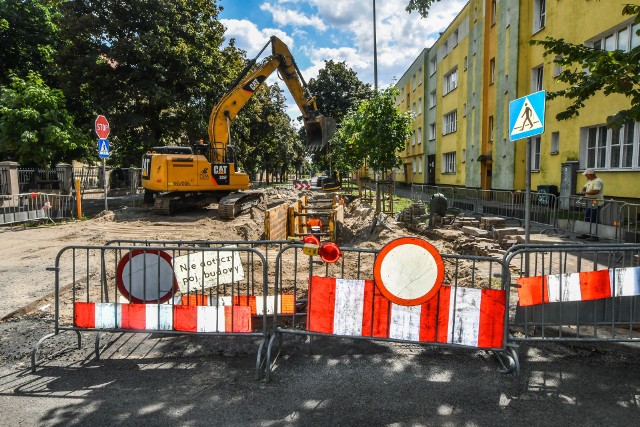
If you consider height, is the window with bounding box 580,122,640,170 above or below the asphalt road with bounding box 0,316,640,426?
above

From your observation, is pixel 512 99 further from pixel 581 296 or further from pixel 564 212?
pixel 581 296

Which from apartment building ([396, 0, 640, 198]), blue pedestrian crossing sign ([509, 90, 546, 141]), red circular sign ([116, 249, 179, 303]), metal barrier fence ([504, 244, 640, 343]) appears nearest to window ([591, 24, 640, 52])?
apartment building ([396, 0, 640, 198])

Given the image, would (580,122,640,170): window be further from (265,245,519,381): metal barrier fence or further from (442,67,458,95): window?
(442,67,458,95): window

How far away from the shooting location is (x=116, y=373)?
13.5 feet

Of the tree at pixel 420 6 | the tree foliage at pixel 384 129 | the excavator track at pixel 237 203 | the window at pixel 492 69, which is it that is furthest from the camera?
the window at pixel 492 69

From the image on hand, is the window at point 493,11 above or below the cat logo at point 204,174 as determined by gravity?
above

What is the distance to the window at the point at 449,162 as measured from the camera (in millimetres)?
30547

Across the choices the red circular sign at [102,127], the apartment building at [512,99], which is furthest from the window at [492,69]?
the red circular sign at [102,127]

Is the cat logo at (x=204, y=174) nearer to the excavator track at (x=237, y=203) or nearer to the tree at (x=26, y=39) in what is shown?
the excavator track at (x=237, y=203)

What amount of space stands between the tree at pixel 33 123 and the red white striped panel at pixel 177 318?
17.6 m

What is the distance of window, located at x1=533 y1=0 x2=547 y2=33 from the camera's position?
19.1 m

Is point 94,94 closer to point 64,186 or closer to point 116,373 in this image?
point 64,186

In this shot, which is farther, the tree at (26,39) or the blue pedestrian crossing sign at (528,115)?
the tree at (26,39)

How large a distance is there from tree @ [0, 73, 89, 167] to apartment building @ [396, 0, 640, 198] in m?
19.7
